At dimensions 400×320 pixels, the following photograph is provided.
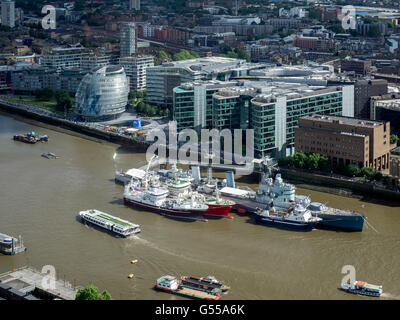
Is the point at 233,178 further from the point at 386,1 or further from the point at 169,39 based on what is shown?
the point at 386,1

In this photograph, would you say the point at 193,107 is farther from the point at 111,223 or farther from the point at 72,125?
the point at 111,223

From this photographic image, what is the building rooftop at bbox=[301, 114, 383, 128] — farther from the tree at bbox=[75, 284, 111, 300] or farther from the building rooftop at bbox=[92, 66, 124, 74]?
the tree at bbox=[75, 284, 111, 300]

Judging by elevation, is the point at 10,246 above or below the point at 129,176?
below

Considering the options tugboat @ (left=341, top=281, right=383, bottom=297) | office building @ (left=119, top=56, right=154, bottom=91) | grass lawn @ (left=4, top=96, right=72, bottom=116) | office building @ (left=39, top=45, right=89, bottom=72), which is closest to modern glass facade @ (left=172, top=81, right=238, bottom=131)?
grass lawn @ (left=4, top=96, right=72, bottom=116)

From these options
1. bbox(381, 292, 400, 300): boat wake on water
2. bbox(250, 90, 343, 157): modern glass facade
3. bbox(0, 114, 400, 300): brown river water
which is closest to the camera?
bbox(381, 292, 400, 300): boat wake on water

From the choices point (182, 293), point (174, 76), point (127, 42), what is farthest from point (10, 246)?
point (127, 42)

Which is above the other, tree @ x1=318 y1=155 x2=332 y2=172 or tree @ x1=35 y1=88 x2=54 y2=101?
tree @ x1=35 y1=88 x2=54 y2=101

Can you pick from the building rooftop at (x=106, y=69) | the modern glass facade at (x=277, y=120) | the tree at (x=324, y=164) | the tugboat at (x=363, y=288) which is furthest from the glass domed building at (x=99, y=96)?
the tugboat at (x=363, y=288)
